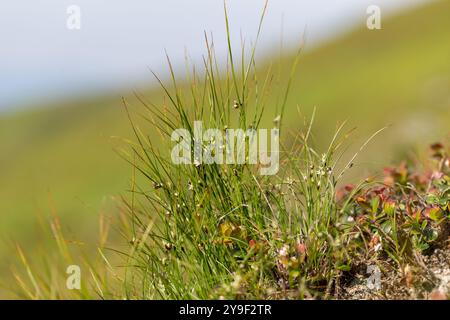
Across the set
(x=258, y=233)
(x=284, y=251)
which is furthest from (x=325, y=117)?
(x=284, y=251)

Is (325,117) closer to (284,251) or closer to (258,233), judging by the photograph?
(258,233)

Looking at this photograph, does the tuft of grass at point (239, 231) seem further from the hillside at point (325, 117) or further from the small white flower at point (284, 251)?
the hillside at point (325, 117)

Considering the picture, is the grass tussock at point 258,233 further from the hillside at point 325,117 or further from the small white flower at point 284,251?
the hillside at point 325,117

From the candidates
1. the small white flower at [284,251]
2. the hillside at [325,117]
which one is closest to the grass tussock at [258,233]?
the small white flower at [284,251]

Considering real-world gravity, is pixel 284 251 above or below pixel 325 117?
A: above

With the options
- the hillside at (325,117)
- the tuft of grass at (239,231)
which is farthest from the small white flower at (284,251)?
the hillside at (325,117)

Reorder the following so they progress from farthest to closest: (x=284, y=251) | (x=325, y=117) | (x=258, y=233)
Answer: (x=325, y=117) → (x=258, y=233) → (x=284, y=251)

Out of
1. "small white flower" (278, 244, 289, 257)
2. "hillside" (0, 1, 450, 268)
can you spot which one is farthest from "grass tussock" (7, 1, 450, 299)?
"hillside" (0, 1, 450, 268)

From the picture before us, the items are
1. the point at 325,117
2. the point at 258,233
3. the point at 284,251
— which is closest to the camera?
the point at 284,251

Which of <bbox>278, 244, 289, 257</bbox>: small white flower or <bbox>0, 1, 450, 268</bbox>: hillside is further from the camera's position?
<bbox>0, 1, 450, 268</bbox>: hillside

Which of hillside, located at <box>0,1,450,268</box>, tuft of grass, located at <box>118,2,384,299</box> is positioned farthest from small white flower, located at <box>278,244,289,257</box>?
hillside, located at <box>0,1,450,268</box>

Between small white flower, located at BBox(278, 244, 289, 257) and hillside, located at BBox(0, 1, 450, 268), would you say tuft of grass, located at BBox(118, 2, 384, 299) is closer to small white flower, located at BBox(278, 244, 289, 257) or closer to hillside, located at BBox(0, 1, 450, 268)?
small white flower, located at BBox(278, 244, 289, 257)

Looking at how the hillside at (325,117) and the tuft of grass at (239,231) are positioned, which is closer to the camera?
the tuft of grass at (239,231)

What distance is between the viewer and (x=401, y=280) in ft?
12.2
